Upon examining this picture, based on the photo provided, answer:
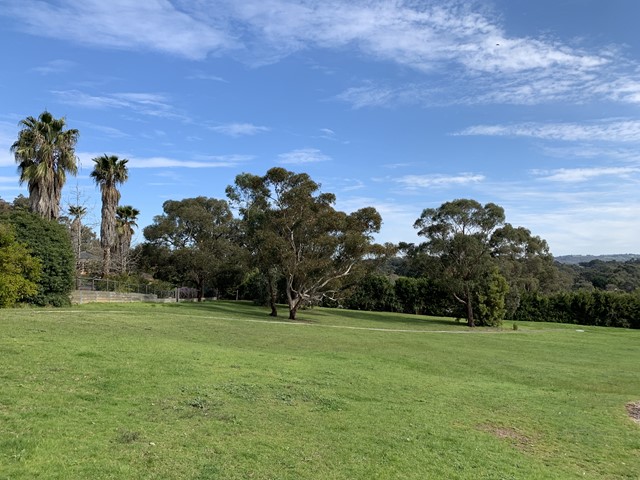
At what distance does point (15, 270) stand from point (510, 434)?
74.1ft

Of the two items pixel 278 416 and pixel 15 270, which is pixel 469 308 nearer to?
pixel 15 270

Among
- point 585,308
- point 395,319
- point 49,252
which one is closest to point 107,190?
point 49,252

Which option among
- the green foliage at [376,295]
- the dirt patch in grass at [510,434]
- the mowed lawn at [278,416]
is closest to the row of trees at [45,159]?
the mowed lawn at [278,416]

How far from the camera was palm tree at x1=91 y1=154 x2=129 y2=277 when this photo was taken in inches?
1609

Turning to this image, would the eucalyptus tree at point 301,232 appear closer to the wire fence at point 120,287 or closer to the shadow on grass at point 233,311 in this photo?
the shadow on grass at point 233,311

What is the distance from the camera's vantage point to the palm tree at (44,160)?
2797 centimetres

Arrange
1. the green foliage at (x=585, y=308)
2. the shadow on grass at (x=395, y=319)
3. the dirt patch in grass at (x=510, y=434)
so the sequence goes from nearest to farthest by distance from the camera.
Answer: the dirt patch in grass at (x=510, y=434) < the shadow on grass at (x=395, y=319) < the green foliage at (x=585, y=308)

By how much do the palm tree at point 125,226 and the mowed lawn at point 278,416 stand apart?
38.0 m

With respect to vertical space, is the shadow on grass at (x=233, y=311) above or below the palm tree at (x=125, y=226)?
below

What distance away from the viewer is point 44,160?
2823 centimetres

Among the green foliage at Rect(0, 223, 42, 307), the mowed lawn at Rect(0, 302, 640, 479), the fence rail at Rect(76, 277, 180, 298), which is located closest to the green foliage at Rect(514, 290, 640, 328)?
the fence rail at Rect(76, 277, 180, 298)

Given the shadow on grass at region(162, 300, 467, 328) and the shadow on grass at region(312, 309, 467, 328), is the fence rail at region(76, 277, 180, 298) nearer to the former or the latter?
the shadow on grass at region(162, 300, 467, 328)

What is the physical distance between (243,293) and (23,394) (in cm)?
5705

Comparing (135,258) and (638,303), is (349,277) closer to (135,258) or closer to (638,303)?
(135,258)
